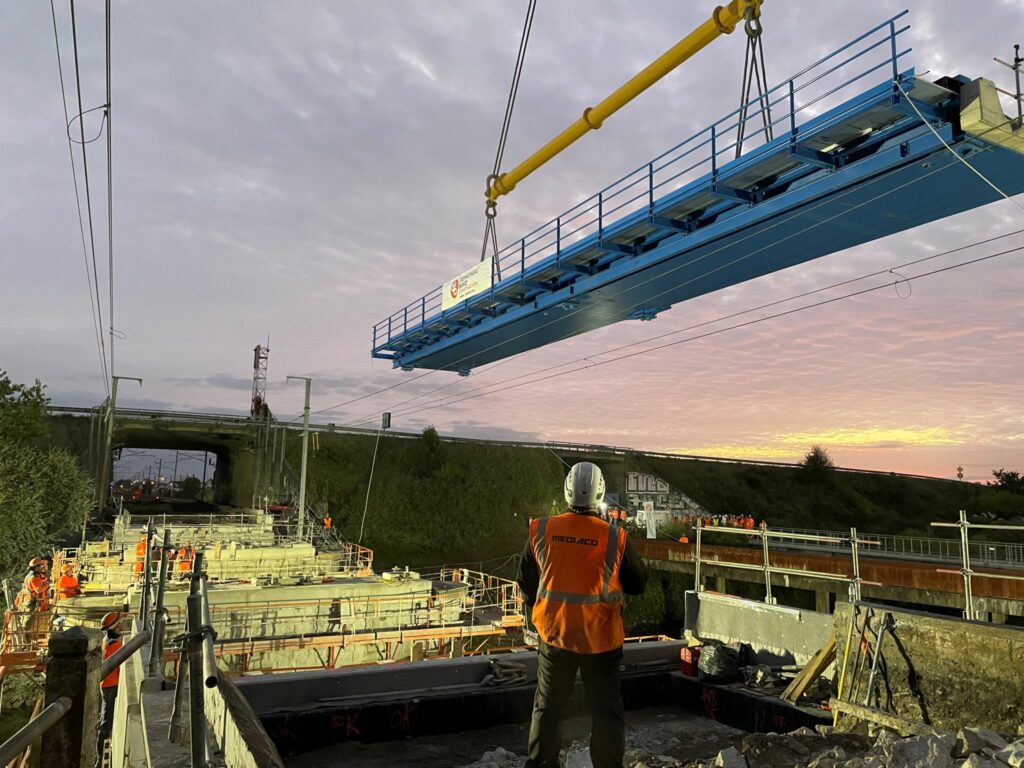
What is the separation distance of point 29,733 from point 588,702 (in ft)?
9.96

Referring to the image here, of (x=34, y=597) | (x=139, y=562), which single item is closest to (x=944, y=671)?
(x=34, y=597)

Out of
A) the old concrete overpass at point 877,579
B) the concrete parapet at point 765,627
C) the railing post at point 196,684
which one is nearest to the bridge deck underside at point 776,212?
the old concrete overpass at point 877,579

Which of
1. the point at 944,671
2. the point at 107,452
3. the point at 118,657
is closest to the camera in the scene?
the point at 118,657

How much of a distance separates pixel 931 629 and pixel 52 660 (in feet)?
25.3

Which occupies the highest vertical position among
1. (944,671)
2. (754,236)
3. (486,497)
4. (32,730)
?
(754,236)

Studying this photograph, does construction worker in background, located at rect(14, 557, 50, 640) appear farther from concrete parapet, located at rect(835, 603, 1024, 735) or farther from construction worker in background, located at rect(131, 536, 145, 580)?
concrete parapet, located at rect(835, 603, 1024, 735)

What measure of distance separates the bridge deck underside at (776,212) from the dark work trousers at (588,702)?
9886 mm

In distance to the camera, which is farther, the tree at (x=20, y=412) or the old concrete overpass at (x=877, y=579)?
the tree at (x=20, y=412)

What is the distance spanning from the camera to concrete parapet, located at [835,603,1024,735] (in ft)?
21.1

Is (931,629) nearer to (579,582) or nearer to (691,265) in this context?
(579,582)

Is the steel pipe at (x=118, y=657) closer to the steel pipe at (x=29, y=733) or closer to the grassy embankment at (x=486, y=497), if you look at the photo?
the steel pipe at (x=29, y=733)

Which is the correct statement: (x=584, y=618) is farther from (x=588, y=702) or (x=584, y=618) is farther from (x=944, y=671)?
(x=944, y=671)

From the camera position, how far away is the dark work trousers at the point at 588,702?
4.22 metres

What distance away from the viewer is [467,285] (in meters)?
20.8
